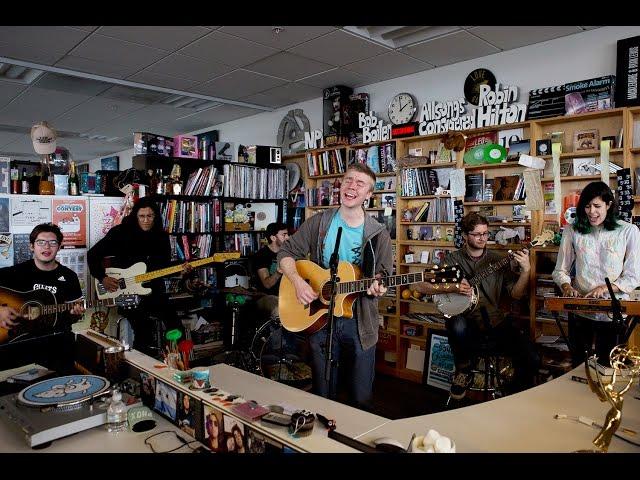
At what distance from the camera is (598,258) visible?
9.16ft

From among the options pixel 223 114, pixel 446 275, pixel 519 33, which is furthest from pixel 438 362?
pixel 223 114

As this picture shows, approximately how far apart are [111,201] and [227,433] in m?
3.31

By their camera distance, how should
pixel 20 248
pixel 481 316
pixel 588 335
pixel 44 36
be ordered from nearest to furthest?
pixel 588 335 < pixel 481 316 < pixel 20 248 < pixel 44 36

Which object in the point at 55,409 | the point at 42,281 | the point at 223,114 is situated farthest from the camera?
the point at 223,114

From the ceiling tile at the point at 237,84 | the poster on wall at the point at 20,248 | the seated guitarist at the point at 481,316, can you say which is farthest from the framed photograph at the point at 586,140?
the poster on wall at the point at 20,248

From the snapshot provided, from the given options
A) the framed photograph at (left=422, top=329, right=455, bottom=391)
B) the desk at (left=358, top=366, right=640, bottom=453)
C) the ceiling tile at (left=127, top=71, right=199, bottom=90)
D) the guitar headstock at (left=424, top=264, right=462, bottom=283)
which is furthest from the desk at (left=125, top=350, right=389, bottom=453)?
the ceiling tile at (left=127, top=71, right=199, bottom=90)

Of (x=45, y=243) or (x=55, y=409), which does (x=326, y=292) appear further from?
(x=45, y=243)

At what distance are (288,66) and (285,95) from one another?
1.03 meters

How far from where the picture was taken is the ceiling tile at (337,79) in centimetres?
459

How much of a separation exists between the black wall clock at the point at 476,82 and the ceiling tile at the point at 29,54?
359 centimetres

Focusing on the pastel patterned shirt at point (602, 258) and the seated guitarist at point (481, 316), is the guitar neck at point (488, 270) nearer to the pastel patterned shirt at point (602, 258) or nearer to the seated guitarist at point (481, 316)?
the seated guitarist at point (481, 316)

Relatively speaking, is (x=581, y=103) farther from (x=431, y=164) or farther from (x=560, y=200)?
(x=431, y=164)

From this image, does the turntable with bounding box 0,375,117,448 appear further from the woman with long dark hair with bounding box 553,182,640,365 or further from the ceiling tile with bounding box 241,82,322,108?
the ceiling tile with bounding box 241,82,322,108
